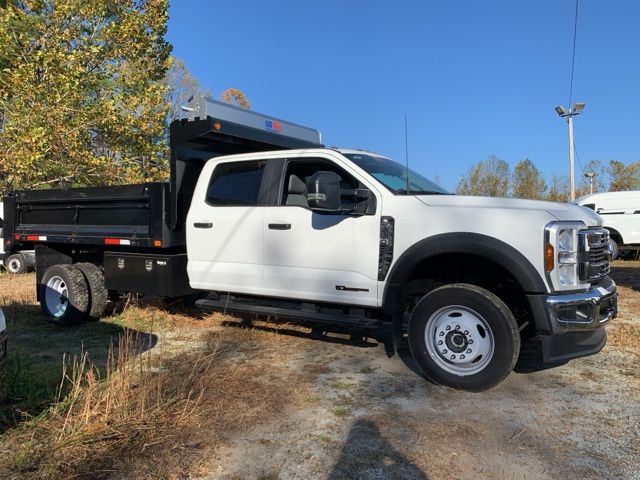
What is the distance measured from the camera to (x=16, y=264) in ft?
45.9

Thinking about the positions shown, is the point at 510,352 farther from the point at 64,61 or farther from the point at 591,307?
the point at 64,61

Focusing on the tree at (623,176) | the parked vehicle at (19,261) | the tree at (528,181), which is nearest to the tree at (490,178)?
the tree at (528,181)

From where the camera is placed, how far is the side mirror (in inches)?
172

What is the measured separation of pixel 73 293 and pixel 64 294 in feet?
1.01

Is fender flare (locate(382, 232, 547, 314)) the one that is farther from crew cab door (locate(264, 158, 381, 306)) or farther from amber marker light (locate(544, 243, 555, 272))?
crew cab door (locate(264, 158, 381, 306))

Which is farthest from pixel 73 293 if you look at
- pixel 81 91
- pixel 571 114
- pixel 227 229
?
pixel 571 114

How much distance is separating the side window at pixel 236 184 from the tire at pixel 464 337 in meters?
2.20

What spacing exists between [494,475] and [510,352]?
1.24 metres

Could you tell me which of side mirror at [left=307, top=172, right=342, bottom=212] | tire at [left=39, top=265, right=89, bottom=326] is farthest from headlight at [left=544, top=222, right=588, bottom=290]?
tire at [left=39, top=265, right=89, bottom=326]

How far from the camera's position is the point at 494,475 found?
288 cm

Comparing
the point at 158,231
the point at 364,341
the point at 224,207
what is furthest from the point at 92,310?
the point at 364,341

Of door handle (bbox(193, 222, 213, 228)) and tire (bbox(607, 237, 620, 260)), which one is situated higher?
door handle (bbox(193, 222, 213, 228))

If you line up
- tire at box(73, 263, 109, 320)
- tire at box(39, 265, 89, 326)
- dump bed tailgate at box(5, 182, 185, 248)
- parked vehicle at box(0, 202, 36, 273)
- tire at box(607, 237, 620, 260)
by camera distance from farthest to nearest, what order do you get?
parked vehicle at box(0, 202, 36, 273) → tire at box(73, 263, 109, 320) → tire at box(39, 265, 89, 326) → dump bed tailgate at box(5, 182, 185, 248) → tire at box(607, 237, 620, 260)

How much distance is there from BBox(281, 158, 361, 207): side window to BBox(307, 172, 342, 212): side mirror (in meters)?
0.32
